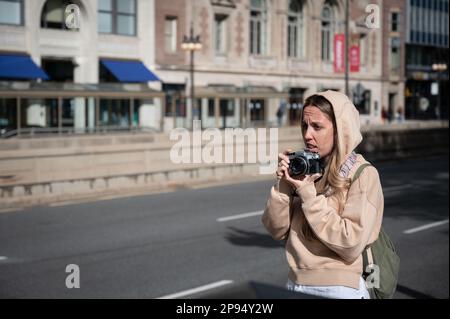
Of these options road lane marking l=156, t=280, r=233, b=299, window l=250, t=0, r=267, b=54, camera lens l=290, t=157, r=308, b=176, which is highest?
window l=250, t=0, r=267, b=54

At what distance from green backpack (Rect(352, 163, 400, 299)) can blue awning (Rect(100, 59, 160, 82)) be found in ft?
23.9

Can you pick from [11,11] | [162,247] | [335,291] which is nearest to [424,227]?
[162,247]

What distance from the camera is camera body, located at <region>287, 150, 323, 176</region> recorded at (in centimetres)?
253

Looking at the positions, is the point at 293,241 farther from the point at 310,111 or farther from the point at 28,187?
the point at 28,187

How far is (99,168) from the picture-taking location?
1547cm

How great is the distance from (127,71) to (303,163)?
877 centimetres

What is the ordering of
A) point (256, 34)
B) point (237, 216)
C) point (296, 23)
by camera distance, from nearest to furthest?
point (296, 23) < point (256, 34) < point (237, 216)

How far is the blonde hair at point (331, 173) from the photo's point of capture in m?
2.70

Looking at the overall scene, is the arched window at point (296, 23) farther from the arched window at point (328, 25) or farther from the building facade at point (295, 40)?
the arched window at point (328, 25)

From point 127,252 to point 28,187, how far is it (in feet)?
8.08

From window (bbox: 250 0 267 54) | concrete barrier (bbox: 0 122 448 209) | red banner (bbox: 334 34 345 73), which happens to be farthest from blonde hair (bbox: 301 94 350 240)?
concrete barrier (bbox: 0 122 448 209)

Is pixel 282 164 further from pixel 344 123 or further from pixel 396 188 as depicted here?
pixel 396 188

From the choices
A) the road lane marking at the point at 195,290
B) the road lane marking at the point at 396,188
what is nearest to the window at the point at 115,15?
the road lane marking at the point at 195,290

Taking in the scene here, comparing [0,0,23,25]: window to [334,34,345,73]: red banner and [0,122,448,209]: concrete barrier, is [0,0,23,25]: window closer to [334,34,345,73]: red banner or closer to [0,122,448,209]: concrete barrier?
[334,34,345,73]: red banner
